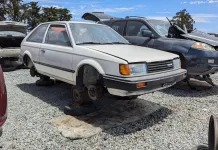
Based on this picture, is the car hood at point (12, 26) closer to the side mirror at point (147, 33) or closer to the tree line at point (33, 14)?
the side mirror at point (147, 33)

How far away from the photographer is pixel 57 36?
5172mm

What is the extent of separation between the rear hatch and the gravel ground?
334 centimetres

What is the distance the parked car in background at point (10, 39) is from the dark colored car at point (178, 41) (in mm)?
3476

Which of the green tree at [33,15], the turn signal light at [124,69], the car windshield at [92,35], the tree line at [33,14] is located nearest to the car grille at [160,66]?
the turn signal light at [124,69]

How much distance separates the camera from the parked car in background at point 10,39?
8.40 m

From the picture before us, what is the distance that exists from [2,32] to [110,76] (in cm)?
612

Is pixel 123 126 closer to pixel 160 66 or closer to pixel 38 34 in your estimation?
pixel 160 66

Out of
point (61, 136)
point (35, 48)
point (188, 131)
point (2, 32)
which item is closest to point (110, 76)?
point (61, 136)

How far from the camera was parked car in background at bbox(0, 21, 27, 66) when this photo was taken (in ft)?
27.6

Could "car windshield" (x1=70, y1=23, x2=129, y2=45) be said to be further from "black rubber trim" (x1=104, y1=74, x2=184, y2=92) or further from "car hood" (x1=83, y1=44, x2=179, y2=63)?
"black rubber trim" (x1=104, y1=74, x2=184, y2=92)

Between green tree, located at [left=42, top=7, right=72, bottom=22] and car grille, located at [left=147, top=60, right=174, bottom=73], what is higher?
green tree, located at [left=42, top=7, right=72, bottom=22]

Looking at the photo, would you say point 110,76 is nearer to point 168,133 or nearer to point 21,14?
point 168,133

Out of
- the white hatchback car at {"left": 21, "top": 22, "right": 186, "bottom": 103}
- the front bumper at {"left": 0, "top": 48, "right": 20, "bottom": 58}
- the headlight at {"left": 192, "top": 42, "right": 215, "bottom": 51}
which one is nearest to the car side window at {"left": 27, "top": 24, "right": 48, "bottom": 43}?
the white hatchback car at {"left": 21, "top": 22, "right": 186, "bottom": 103}

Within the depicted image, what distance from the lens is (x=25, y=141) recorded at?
3.38 m
